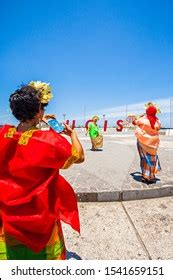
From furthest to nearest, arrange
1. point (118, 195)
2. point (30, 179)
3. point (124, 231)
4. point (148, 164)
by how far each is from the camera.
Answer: point (148, 164), point (118, 195), point (124, 231), point (30, 179)

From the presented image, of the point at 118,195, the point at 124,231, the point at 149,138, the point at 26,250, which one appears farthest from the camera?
the point at 149,138

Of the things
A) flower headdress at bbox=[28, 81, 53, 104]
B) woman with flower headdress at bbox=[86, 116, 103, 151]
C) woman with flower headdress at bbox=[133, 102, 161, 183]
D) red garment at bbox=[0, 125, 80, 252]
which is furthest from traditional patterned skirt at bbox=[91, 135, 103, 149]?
red garment at bbox=[0, 125, 80, 252]

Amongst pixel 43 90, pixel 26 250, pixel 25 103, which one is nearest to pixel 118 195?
pixel 26 250

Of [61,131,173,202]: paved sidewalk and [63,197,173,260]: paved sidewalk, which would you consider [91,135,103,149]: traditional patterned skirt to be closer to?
[61,131,173,202]: paved sidewalk

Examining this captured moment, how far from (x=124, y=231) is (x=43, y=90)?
247 centimetres

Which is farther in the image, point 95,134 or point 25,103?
point 95,134

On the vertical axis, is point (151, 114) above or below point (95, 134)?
above

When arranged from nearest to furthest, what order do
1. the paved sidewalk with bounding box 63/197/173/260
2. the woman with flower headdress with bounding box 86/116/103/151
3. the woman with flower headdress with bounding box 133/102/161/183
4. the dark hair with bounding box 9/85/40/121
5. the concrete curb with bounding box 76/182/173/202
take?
the dark hair with bounding box 9/85/40/121
the paved sidewalk with bounding box 63/197/173/260
the concrete curb with bounding box 76/182/173/202
the woman with flower headdress with bounding box 133/102/161/183
the woman with flower headdress with bounding box 86/116/103/151

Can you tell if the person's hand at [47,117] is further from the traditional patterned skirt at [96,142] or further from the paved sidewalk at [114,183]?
the traditional patterned skirt at [96,142]

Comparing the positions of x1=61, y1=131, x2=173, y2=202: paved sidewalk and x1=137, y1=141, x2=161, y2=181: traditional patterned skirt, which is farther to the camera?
x1=137, y1=141, x2=161, y2=181: traditional patterned skirt

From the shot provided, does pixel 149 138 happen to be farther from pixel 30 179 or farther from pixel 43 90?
pixel 30 179

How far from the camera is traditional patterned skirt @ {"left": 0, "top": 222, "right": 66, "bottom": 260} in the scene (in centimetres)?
206

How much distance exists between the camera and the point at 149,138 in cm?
577
